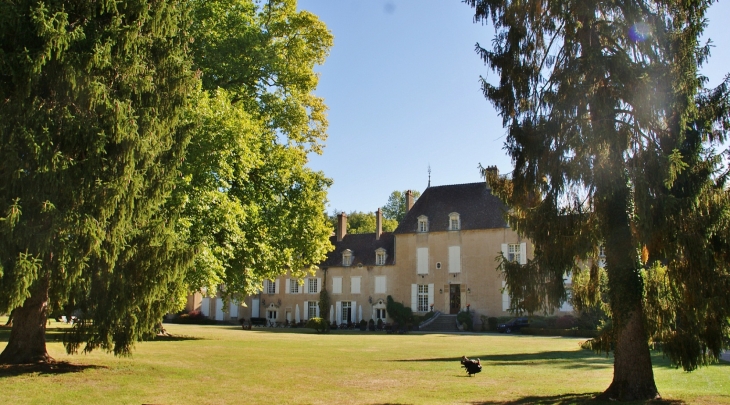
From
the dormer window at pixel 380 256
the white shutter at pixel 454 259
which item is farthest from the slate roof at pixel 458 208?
the dormer window at pixel 380 256

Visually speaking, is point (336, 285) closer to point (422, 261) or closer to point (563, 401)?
point (422, 261)

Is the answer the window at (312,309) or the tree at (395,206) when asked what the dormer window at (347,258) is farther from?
the tree at (395,206)

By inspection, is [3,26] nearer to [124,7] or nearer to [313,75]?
[124,7]

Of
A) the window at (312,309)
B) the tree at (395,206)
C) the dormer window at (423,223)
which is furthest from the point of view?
the tree at (395,206)

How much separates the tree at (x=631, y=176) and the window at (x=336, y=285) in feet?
113

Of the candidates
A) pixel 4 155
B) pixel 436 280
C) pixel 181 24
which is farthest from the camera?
pixel 436 280

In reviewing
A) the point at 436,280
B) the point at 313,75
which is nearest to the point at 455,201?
the point at 436,280

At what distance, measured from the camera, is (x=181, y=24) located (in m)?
13.2

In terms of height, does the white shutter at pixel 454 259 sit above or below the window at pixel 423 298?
above

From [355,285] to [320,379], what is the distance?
32304mm

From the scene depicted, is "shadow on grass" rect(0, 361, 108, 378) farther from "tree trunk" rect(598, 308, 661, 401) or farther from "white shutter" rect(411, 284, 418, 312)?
"white shutter" rect(411, 284, 418, 312)

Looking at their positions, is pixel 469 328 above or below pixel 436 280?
below

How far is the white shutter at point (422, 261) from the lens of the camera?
136 feet

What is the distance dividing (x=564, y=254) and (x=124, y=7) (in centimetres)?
874
